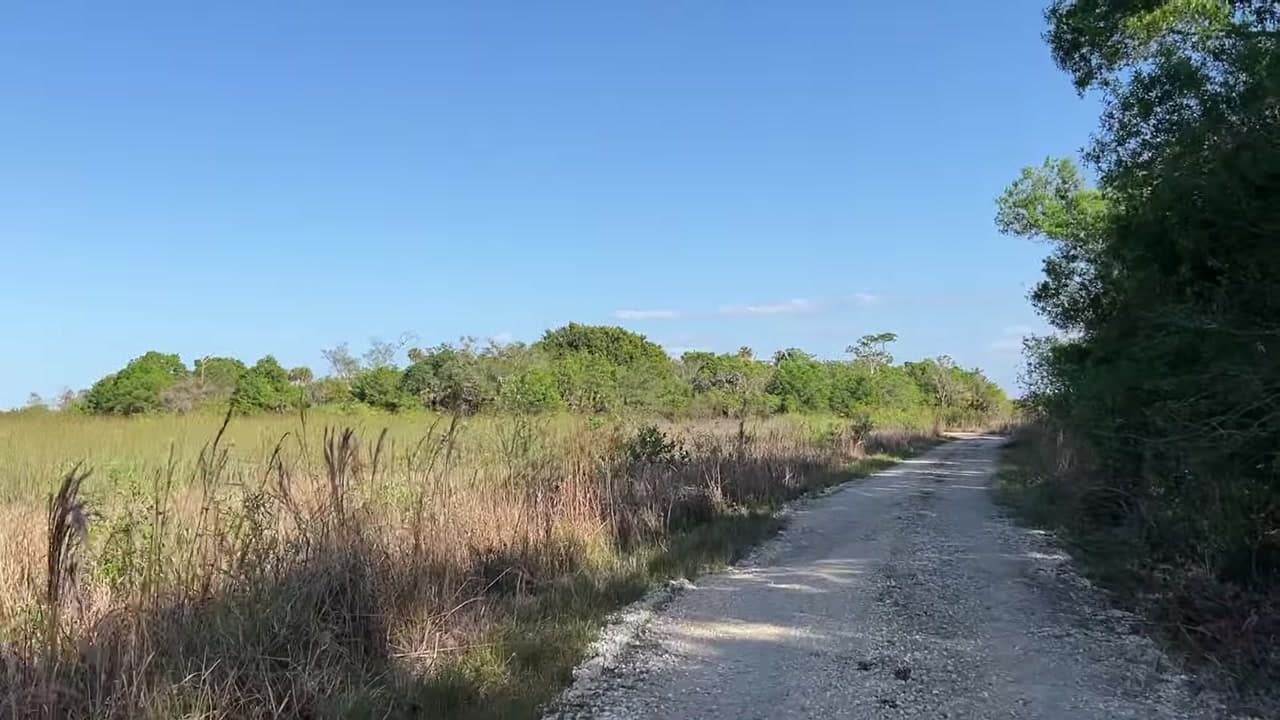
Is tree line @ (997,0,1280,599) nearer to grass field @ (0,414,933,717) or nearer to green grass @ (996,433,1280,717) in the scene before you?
green grass @ (996,433,1280,717)

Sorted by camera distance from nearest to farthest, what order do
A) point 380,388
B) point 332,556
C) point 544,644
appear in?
point 332,556 < point 544,644 < point 380,388

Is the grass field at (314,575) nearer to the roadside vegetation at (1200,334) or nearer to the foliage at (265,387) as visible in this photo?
the roadside vegetation at (1200,334)

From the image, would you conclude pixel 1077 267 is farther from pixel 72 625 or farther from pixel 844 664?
pixel 72 625

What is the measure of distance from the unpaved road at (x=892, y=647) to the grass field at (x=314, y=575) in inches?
24.0

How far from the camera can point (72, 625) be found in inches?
151

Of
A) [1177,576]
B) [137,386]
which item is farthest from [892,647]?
[137,386]

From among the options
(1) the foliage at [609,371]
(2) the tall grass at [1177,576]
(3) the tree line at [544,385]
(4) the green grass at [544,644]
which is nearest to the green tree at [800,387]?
(3) the tree line at [544,385]

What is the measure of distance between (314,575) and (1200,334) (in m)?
6.31

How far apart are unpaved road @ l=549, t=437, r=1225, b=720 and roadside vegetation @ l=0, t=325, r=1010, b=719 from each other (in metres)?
0.56

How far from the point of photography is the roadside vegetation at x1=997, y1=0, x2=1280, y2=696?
5047 mm

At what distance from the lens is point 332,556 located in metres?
5.14

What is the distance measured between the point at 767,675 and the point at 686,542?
4116 mm

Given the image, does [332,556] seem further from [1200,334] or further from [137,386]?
[137,386]

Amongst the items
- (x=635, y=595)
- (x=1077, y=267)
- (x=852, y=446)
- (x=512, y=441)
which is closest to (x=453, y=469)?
(x=512, y=441)
